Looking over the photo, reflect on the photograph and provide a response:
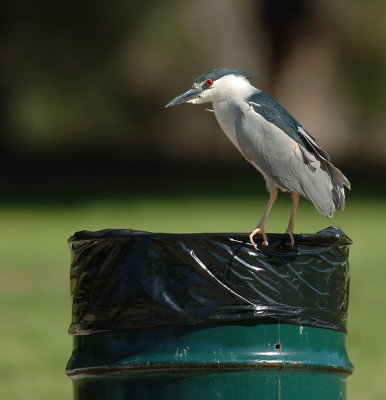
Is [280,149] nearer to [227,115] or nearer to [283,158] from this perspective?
[283,158]

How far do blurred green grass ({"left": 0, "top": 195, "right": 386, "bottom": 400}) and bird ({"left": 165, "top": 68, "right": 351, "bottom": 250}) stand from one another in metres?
4.09

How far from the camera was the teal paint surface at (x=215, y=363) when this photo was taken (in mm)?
4578

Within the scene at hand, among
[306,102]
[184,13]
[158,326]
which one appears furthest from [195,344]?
[184,13]

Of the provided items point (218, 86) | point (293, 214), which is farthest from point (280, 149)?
point (218, 86)

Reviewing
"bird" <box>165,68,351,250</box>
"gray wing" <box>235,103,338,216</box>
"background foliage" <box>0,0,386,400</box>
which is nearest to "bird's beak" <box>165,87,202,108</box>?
"bird" <box>165,68,351,250</box>

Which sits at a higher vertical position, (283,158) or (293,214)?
(283,158)

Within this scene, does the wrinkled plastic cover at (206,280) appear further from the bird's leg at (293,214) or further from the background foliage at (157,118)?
the background foliage at (157,118)

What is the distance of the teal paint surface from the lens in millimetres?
4578

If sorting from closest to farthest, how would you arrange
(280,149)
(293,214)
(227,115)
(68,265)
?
(293,214) < (280,149) < (227,115) < (68,265)

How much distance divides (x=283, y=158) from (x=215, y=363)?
1.28 metres

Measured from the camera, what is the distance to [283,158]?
5441 millimetres

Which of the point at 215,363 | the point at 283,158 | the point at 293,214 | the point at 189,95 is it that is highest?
the point at 189,95

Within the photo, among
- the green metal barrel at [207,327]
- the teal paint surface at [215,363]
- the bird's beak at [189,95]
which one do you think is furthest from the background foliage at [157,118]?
the teal paint surface at [215,363]

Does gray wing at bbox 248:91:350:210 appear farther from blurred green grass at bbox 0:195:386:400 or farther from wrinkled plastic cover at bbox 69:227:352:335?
blurred green grass at bbox 0:195:386:400
